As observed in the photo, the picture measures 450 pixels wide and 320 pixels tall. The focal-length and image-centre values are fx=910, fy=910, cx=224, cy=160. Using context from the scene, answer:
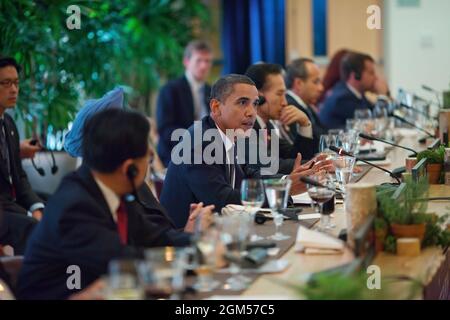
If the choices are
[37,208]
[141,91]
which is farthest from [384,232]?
[141,91]

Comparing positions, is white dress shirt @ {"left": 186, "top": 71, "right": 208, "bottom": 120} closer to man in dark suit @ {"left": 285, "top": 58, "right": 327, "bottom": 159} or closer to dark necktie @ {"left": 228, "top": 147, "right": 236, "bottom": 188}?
man in dark suit @ {"left": 285, "top": 58, "right": 327, "bottom": 159}

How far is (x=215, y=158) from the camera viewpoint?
3861 mm

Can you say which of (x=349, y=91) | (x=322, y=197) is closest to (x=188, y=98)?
(x=349, y=91)

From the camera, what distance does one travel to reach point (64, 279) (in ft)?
8.59

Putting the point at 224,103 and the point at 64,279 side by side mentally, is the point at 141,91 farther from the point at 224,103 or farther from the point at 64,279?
the point at 64,279

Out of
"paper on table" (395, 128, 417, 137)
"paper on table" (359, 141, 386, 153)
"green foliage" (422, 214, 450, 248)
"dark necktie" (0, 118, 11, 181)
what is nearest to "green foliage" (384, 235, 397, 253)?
"green foliage" (422, 214, 450, 248)

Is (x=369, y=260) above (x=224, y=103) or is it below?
below

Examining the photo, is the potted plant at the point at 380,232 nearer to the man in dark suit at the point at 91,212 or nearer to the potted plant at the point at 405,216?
the potted plant at the point at 405,216

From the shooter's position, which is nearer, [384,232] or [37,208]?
[384,232]

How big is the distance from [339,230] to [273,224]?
286 mm

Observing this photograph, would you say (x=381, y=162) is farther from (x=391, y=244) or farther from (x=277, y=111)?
(x=391, y=244)

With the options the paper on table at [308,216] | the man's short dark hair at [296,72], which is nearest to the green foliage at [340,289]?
the paper on table at [308,216]

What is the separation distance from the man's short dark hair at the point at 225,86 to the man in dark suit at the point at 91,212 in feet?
5.03

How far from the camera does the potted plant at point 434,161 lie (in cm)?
419
